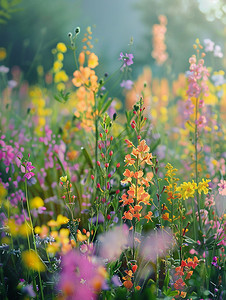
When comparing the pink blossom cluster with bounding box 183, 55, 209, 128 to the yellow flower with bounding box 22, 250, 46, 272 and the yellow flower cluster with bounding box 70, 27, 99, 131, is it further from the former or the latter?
the yellow flower with bounding box 22, 250, 46, 272

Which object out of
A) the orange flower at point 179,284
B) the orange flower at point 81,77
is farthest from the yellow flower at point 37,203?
the orange flower at point 179,284

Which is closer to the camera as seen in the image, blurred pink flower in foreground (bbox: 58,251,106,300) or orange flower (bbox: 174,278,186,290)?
blurred pink flower in foreground (bbox: 58,251,106,300)

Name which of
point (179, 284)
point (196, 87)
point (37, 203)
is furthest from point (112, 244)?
point (196, 87)

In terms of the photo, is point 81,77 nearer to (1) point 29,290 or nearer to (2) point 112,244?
(2) point 112,244

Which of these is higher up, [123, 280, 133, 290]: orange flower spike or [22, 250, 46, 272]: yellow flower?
[22, 250, 46, 272]: yellow flower

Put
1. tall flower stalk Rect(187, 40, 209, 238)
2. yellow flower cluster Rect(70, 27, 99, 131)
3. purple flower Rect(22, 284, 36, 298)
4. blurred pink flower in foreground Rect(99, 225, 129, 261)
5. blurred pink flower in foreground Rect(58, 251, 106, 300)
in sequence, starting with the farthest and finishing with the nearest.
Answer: yellow flower cluster Rect(70, 27, 99, 131) → tall flower stalk Rect(187, 40, 209, 238) → blurred pink flower in foreground Rect(99, 225, 129, 261) → purple flower Rect(22, 284, 36, 298) → blurred pink flower in foreground Rect(58, 251, 106, 300)

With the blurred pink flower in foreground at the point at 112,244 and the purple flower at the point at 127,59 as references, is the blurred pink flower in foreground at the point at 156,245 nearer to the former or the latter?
the blurred pink flower in foreground at the point at 112,244

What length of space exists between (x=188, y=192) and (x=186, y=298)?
0.41m

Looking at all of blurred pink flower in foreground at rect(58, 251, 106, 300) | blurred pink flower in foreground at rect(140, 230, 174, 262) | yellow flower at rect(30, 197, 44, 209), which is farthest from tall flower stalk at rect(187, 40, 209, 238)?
yellow flower at rect(30, 197, 44, 209)

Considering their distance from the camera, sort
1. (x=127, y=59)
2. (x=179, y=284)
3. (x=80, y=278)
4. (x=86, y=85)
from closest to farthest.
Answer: (x=80, y=278), (x=179, y=284), (x=127, y=59), (x=86, y=85)

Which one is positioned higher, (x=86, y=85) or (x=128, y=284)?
(x=86, y=85)

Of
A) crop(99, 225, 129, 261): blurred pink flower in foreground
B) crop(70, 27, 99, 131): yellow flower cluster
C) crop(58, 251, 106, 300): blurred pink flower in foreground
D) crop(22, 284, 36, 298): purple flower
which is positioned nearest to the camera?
crop(58, 251, 106, 300): blurred pink flower in foreground

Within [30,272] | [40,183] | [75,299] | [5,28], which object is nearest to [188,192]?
[75,299]

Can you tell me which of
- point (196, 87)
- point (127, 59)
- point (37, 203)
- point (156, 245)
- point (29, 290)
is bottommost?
point (29, 290)
